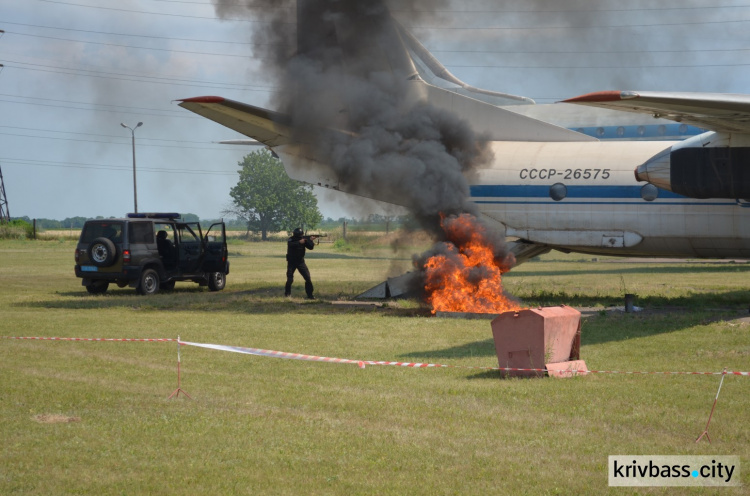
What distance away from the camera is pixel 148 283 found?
2194cm

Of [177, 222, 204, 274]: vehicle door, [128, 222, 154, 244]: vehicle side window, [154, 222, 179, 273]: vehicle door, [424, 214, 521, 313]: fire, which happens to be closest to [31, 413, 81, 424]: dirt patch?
[424, 214, 521, 313]: fire

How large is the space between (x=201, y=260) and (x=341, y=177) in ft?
20.5

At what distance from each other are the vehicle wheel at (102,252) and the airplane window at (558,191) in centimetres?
1123

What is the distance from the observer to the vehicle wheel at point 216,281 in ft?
77.7

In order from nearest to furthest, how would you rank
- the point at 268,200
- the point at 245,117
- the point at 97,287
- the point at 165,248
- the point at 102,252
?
the point at 245,117
the point at 102,252
the point at 97,287
the point at 165,248
the point at 268,200

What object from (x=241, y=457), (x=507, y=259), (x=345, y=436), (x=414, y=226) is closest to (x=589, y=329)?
(x=507, y=259)

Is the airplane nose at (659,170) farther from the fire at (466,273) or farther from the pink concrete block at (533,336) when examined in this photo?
the pink concrete block at (533,336)

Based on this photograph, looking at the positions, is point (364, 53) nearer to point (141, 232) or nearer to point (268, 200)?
point (141, 232)

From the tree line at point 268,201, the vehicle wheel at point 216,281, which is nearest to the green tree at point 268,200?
the tree line at point 268,201

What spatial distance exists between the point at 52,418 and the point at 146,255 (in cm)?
1411

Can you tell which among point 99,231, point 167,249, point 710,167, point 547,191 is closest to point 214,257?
point 167,249

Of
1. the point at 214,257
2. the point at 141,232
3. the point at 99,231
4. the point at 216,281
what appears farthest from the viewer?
the point at 216,281

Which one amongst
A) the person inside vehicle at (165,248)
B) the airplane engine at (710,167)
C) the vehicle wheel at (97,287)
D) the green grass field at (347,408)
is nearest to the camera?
the green grass field at (347,408)

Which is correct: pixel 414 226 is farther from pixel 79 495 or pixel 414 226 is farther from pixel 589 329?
pixel 79 495
